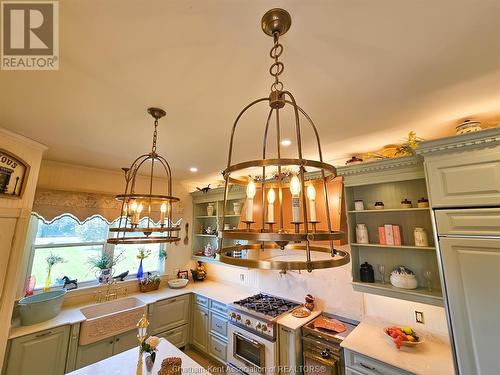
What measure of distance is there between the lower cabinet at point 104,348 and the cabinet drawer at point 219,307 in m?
1.02

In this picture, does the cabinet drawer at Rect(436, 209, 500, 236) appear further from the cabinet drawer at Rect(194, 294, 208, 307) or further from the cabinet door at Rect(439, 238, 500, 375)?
the cabinet drawer at Rect(194, 294, 208, 307)

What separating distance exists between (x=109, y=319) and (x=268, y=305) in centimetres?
192

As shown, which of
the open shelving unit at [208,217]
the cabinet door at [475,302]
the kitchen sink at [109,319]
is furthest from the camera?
the open shelving unit at [208,217]

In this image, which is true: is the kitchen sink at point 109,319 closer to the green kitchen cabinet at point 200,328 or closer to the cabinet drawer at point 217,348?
the green kitchen cabinet at point 200,328

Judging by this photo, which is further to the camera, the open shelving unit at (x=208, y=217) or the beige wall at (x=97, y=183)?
the open shelving unit at (x=208, y=217)

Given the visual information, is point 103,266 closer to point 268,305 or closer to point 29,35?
point 268,305

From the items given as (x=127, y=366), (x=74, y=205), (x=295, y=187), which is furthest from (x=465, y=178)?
(x=74, y=205)

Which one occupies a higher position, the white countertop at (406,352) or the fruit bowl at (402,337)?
the fruit bowl at (402,337)

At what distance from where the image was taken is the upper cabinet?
1.48 metres

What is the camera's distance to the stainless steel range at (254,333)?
7.78 ft

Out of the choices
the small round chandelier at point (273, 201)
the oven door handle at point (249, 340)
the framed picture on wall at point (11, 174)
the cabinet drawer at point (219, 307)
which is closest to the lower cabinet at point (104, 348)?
the cabinet drawer at point (219, 307)

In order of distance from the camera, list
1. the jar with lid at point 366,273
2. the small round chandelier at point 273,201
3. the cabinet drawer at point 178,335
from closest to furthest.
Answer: the small round chandelier at point 273,201
the jar with lid at point 366,273
the cabinet drawer at point 178,335

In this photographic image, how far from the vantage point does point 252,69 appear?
1.18 metres

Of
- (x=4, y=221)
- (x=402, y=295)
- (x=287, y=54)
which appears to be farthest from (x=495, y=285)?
(x=4, y=221)
